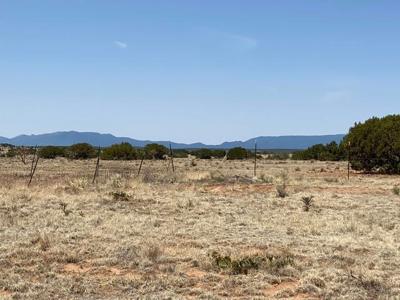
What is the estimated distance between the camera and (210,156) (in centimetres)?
7769

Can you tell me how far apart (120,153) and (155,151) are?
14.4 ft

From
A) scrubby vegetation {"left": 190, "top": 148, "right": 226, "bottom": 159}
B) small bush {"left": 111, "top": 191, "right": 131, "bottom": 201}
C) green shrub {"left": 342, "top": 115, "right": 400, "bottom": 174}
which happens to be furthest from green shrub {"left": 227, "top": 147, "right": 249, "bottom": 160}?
small bush {"left": 111, "top": 191, "right": 131, "bottom": 201}

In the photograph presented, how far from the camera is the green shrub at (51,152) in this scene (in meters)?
68.1

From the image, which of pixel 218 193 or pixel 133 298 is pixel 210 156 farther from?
pixel 133 298

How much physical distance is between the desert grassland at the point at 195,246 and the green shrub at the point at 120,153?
139 ft

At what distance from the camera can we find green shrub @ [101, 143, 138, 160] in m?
66.2

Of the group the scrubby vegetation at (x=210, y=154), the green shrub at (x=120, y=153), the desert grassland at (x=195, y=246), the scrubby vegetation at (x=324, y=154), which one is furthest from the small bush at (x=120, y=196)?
the scrubby vegetation at (x=210, y=154)

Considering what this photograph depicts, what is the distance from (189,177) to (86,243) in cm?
2024

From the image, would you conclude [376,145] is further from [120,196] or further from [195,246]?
[195,246]

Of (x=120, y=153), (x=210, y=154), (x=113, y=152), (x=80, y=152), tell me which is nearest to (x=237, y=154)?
(x=210, y=154)

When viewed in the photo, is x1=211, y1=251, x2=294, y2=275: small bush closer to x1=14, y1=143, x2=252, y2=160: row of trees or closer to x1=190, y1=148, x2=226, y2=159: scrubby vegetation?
x1=14, y1=143, x2=252, y2=160: row of trees

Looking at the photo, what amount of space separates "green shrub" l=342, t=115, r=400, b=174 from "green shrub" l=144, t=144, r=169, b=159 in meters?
31.6

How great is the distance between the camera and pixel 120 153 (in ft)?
218

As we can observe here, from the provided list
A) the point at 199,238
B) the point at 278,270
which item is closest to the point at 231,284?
the point at 278,270
